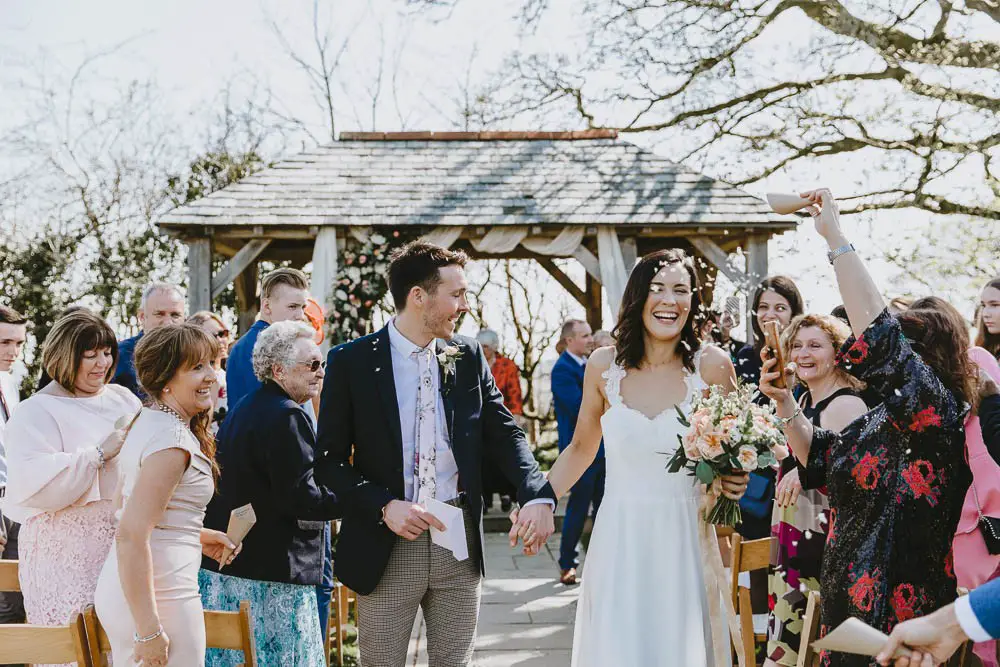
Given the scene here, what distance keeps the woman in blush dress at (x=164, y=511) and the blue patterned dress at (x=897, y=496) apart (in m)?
2.13

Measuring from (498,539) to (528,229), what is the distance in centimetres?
365

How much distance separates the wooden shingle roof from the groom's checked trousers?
23.8 ft

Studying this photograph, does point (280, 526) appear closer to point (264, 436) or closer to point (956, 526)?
point (264, 436)

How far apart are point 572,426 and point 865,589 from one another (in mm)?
5685

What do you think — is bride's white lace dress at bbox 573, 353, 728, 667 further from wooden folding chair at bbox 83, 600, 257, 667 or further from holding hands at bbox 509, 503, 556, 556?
wooden folding chair at bbox 83, 600, 257, 667

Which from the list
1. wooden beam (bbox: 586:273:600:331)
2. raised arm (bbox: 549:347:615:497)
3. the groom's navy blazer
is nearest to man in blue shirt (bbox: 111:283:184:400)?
the groom's navy blazer

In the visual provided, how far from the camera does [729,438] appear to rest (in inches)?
123

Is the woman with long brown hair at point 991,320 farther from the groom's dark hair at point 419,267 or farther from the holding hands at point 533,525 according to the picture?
the groom's dark hair at point 419,267

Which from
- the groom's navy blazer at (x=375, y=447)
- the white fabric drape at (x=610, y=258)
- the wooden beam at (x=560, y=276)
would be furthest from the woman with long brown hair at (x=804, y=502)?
the wooden beam at (x=560, y=276)

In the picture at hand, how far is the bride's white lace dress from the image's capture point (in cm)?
344

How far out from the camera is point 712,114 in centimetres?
1585

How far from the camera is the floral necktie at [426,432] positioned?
347 cm

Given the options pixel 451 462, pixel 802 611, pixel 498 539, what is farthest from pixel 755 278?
pixel 451 462

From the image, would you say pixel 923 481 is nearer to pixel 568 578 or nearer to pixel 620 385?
pixel 620 385
